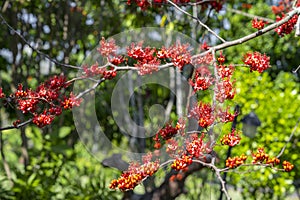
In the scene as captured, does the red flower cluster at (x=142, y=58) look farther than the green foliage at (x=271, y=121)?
A: No

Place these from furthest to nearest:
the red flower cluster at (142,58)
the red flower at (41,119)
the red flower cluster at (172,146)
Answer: the red flower cluster at (142,58), the red flower at (41,119), the red flower cluster at (172,146)

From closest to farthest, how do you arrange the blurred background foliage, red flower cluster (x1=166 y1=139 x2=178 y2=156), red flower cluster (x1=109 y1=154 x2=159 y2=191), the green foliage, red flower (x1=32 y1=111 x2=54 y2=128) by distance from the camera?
red flower cluster (x1=109 y1=154 x2=159 y2=191) < red flower cluster (x1=166 y1=139 x2=178 y2=156) < red flower (x1=32 y1=111 x2=54 y2=128) < the blurred background foliage < the green foliage

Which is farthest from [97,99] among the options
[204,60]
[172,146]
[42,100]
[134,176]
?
[134,176]

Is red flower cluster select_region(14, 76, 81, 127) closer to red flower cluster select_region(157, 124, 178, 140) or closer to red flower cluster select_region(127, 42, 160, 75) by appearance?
red flower cluster select_region(127, 42, 160, 75)

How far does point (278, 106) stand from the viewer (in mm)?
5188

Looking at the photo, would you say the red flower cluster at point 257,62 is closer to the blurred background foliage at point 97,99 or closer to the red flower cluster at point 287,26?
the red flower cluster at point 287,26

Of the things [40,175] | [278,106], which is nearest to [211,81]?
[40,175]

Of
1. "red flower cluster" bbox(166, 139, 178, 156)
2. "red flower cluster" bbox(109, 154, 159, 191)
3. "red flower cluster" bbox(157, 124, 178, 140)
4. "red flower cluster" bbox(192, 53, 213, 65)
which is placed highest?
"red flower cluster" bbox(192, 53, 213, 65)

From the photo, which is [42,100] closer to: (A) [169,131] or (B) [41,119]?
(B) [41,119]

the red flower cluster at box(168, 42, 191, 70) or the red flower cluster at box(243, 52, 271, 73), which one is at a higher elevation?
the red flower cluster at box(168, 42, 191, 70)

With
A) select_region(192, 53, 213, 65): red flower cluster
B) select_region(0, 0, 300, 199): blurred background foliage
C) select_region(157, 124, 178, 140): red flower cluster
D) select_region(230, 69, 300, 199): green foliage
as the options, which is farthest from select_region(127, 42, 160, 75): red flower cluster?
select_region(230, 69, 300, 199): green foliage

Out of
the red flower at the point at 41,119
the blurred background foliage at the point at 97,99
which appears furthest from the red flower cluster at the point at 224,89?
the blurred background foliage at the point at 97,99

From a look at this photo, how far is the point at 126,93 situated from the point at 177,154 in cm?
455

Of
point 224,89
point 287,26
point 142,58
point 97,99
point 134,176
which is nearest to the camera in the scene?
point 134,176
